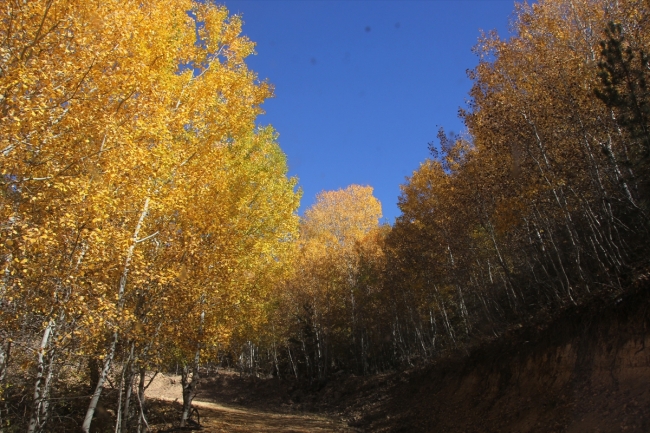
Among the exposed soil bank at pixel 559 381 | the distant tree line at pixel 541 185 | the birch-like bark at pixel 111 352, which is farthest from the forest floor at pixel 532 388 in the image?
the birch-like bark at pixel 111 352

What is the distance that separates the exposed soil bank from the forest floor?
2cm

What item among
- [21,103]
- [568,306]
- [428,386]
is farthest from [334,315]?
[21,103]

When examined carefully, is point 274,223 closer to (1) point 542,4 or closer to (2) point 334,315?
(1) point 542,4

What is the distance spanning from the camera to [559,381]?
802 cm

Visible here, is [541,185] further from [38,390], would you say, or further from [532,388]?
[38,390]

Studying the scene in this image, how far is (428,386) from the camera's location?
48.3ft

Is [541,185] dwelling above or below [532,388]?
above

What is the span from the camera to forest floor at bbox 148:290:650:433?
6586 millimetres

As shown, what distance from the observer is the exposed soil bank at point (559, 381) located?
649 centimetres

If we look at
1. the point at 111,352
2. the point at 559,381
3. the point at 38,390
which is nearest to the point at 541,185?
the point at 559,381

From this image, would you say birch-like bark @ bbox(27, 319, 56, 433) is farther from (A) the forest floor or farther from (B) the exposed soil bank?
(B) the exposed soil bank

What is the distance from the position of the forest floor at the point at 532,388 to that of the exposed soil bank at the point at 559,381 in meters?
0.02

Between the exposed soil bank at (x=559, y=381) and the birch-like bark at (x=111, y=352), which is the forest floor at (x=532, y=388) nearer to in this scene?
the exposed soil bank at (x=559, y=381)

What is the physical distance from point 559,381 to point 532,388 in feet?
2.99
